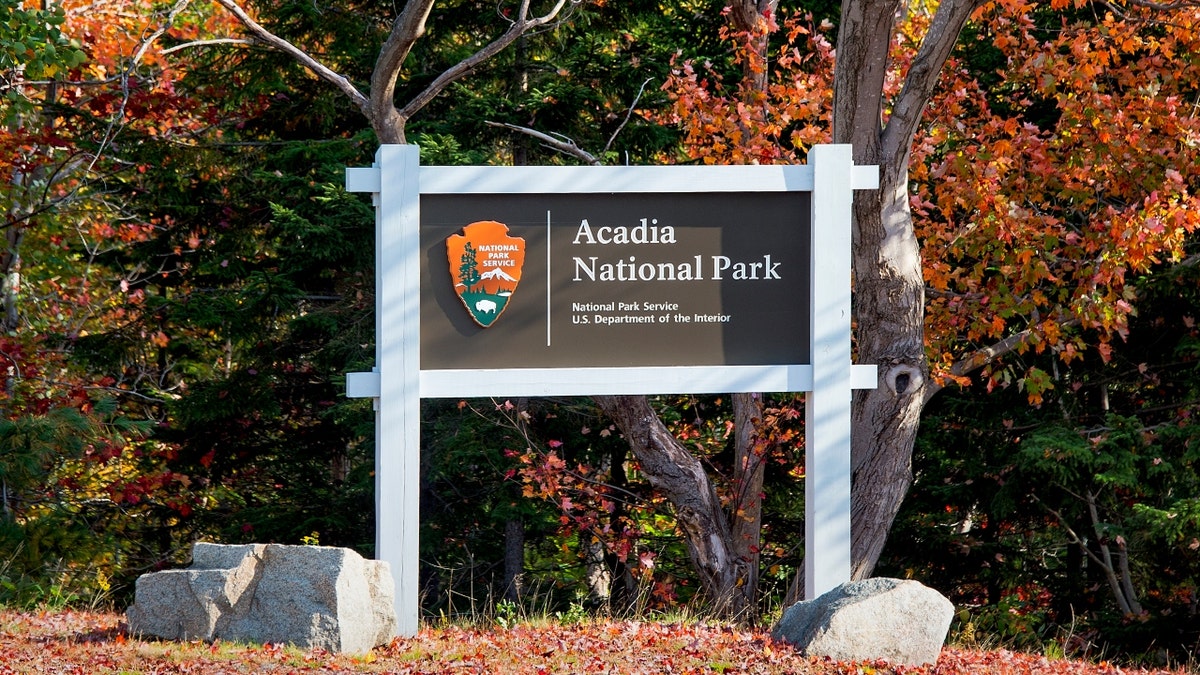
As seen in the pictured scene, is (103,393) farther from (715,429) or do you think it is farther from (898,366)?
(898,366)

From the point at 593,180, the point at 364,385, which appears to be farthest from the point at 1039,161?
the point at 364,385

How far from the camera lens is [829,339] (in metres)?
7.17

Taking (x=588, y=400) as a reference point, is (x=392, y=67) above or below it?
above

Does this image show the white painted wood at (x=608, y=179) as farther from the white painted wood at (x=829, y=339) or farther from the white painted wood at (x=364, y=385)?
the white painted wood at (x=364, y=385)

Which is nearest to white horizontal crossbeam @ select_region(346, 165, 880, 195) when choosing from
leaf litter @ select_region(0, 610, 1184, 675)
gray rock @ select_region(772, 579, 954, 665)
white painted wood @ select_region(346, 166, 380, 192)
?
white painted wood @ select_region(346, 166, 380, 192)

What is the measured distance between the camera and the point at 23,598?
9.52 m

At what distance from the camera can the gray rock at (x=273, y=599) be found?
6.40m

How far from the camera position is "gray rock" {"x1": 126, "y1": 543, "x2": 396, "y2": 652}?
640cm

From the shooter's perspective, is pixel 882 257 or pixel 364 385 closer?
pixel 364 385

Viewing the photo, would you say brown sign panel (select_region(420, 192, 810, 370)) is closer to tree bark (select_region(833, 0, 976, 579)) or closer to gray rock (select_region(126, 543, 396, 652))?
gray rock (select_region(126, 543, 396, 652))

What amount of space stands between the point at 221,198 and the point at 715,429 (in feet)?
22.8

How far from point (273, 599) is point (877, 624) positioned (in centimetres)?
318

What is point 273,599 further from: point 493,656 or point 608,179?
point 608,179

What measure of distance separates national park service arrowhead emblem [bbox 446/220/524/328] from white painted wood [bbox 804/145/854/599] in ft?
5.82
